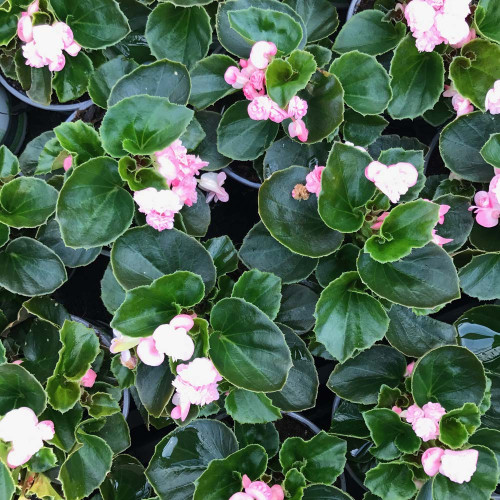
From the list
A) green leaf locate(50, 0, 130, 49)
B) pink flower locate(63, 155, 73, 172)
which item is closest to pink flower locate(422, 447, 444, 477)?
pink flower locate(63, 155, 73, 172)

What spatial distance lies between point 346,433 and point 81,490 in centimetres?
44

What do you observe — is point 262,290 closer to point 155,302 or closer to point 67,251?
point 155,302

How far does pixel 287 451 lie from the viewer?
885 mm

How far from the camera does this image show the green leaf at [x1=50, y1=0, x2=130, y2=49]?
3.20 ft

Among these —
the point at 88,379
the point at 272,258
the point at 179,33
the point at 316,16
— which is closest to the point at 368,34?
the point at 316,16

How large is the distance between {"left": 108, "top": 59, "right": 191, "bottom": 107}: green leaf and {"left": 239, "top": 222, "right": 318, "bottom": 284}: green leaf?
254mm

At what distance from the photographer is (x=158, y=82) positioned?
36.2 inches

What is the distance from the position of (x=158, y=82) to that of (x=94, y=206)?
0.23 metres

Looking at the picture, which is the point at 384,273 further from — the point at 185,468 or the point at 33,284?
the point at 33,284

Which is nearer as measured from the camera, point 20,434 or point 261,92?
point 20,434

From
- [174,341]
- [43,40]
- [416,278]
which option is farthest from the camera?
[43,40]

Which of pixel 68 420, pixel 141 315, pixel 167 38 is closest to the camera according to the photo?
pixel 141 315

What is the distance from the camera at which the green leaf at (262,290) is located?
828mm

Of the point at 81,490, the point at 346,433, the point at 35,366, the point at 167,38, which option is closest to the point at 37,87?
the point at 167,38
